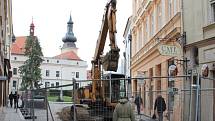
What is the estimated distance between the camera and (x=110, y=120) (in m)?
14.0

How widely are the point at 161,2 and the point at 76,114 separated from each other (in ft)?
57.8

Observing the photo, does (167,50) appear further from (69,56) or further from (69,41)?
(69,41)

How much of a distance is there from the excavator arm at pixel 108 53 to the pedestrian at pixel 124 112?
5586 mm

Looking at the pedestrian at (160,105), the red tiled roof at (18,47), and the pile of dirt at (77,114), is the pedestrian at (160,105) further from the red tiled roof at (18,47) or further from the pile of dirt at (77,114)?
the red tiled roof at (18,47)

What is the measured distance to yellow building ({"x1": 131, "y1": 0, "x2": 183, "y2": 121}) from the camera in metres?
13.8

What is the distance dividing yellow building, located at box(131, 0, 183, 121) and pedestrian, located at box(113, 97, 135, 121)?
0.95 m

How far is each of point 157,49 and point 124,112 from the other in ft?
50.3

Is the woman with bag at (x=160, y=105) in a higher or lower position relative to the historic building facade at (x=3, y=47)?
lower

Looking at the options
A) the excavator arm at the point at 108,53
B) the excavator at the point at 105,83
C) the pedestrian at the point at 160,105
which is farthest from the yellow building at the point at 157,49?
the excavator arm at the point at 108,53

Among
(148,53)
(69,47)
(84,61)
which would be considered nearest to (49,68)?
(84,61)

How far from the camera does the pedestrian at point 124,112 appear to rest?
12.8 m

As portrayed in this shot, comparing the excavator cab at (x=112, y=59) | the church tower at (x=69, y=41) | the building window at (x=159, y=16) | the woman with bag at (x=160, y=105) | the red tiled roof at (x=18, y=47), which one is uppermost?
the church tower at (x=69, y=41)

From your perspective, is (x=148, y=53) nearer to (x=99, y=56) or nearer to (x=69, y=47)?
(x=99, y=56)

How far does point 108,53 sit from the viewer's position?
785 inches
